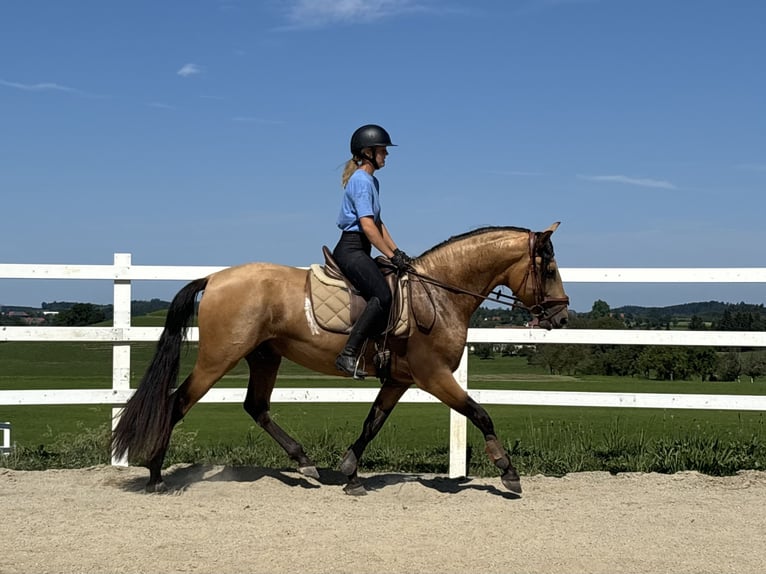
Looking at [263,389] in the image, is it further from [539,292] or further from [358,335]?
[539,292]

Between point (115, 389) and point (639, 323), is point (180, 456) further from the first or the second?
point (639, 323)

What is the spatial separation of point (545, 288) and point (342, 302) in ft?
5.35

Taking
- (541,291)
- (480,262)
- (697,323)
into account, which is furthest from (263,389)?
(697,323)

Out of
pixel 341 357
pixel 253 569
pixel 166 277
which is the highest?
pixel 166 277

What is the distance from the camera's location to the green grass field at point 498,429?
26.0 feet

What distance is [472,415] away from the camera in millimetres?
6516

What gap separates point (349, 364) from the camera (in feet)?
21.1

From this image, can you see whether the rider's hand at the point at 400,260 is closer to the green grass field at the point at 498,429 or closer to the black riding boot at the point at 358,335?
the black riding boot at the point at 358,335

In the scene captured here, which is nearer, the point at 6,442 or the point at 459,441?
the point at 459,441

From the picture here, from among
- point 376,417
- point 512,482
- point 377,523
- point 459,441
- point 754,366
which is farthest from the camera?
point 754,366

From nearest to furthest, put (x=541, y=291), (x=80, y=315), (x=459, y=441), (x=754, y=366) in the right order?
(x=541, y=291), (x=459, y=441), (x=754, y=366), (x=80, y=315)

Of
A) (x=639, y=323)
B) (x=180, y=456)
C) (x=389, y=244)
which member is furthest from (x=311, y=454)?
(x=639, y=323)

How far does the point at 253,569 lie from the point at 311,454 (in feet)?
11.6

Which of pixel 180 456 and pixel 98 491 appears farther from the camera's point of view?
pixel 180 456
